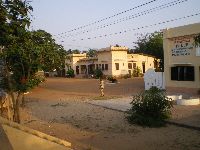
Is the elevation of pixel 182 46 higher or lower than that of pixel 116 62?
higher

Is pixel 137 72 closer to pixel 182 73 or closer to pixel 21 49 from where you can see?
pixel 182 73

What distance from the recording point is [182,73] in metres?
24.3

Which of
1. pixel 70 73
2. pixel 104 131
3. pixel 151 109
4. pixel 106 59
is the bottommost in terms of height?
pixel 104 131

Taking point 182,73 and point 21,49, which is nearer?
point 21,49

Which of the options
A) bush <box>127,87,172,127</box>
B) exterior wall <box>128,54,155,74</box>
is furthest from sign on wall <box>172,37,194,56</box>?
exterior wall <box>128,54,155,74</box>

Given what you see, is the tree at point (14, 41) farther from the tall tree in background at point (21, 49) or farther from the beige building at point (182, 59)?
the beige building at point (182, 59)

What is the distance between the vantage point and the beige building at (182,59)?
2308 centimetres

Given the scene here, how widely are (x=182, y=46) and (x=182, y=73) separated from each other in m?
2.12

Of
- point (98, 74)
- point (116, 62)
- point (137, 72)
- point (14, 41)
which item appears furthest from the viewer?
point (137, 72)

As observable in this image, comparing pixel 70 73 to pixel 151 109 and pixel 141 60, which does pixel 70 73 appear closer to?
pixel 141 60

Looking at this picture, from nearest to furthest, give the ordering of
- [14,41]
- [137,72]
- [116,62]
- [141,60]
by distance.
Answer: [14,41], [116,62], [137,72], [141,60]

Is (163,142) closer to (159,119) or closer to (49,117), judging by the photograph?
(159,119)

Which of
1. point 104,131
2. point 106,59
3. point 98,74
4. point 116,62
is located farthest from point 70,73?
point 104,131

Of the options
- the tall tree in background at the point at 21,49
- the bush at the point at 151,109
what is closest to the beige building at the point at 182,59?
the bush at the point at 151,109
